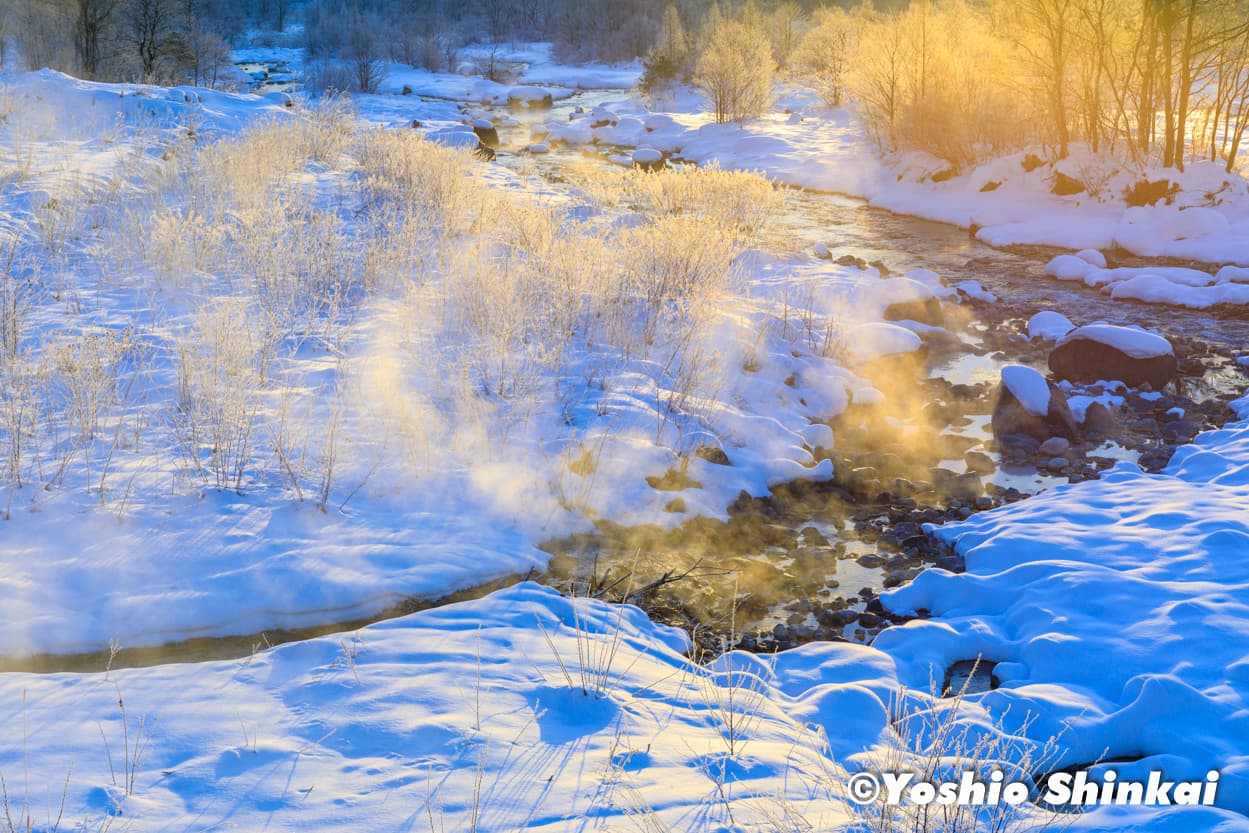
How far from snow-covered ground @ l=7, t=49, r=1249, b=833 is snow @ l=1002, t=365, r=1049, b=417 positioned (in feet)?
3.87

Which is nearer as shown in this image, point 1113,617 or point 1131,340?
point 1113,617

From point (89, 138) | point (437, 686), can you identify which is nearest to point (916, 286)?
point (437, 686)

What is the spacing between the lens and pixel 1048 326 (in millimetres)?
10906

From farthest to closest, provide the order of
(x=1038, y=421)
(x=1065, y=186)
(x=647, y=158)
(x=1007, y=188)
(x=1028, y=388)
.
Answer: (x=647, y=158) < (x=1007, y=188) < (x=1065, y=186) < (x=1028, y=388) < (x=1038, y=421)

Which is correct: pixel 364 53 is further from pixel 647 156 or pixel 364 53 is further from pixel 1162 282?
pixel 1162 282

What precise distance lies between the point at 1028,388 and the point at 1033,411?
0.25 m

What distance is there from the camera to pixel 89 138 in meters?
14.1

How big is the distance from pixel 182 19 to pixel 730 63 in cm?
1730

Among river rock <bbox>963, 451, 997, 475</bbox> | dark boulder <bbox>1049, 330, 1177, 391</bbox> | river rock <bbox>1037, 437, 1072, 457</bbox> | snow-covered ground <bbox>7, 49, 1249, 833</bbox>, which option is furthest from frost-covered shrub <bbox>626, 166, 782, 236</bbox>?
river rock <bbox>1037, 437, 1072, 457</bbox>

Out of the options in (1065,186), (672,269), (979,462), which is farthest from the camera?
(1065,186)

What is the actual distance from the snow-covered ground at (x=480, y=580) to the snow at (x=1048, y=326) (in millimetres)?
2092

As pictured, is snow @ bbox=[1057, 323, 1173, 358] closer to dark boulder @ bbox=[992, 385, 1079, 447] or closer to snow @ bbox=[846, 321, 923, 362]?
dark boulder @ bbox=[992, 385, 1079, 447]

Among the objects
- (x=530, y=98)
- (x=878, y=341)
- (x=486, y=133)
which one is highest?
(x=530, y=98)

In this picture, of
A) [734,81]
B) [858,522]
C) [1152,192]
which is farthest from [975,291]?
[734,81]
